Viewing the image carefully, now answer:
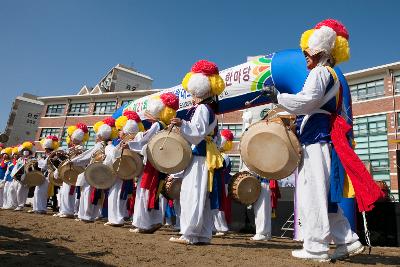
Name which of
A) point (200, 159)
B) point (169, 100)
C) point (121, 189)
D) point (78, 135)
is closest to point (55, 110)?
point (78, 135)

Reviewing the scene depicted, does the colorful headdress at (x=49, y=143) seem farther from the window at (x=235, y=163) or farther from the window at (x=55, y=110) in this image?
the window at (x=55, y=110)

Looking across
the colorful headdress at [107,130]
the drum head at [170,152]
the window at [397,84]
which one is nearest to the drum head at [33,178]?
the colorful headdress at [107,130]

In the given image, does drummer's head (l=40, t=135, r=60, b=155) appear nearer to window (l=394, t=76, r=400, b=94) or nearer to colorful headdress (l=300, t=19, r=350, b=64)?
colorful headdress (l=300, t=19, r=350, b=64)

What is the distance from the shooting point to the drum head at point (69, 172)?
691 centimetres

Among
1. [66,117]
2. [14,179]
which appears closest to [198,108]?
[14,179]

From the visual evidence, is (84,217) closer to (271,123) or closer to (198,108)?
(198,108)

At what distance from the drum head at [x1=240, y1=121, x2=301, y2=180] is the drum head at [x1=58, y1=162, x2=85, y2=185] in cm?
479

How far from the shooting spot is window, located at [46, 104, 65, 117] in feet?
119

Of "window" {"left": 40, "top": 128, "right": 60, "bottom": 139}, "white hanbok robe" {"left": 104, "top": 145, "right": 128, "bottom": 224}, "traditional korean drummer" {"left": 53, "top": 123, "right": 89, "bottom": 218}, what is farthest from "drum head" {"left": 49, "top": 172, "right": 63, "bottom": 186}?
"window" {"left": 40, "top": 128, "right": 60, "bottom": 139}

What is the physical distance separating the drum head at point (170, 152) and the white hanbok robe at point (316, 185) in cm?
140

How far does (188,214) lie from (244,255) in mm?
856

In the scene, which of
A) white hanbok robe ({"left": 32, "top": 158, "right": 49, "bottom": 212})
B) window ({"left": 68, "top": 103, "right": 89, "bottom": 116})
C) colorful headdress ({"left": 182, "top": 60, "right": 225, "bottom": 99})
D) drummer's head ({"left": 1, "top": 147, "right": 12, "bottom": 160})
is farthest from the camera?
window ({"left": 68, "top": 103, "right": 89, "bottom": 116})

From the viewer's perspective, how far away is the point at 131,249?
308 cm

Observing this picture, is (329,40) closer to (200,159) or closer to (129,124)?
(200,159)
